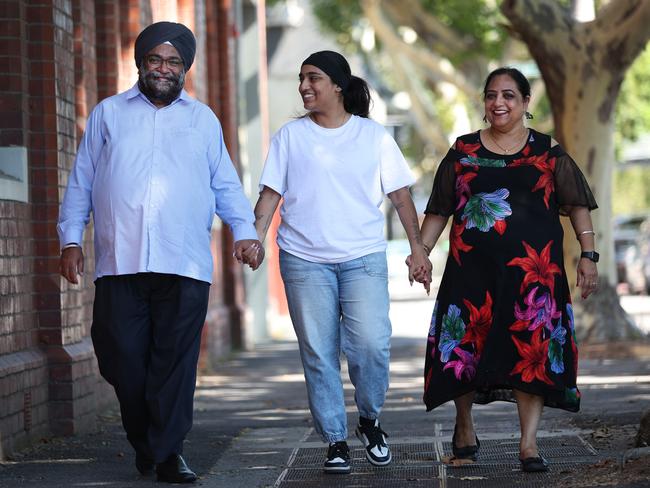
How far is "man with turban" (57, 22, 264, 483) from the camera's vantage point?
6703 mm

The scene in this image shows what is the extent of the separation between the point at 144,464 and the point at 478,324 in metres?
1.72

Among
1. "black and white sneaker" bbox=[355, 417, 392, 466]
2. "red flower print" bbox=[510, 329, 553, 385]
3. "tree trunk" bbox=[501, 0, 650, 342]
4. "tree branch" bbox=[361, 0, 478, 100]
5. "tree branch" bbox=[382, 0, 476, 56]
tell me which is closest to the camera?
"red flower print" bbox=[510, 329, 553, 385]

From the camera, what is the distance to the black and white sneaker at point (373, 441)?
23.5 ft

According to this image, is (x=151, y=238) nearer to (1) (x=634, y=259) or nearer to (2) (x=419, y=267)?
(2) (x=419, y=267)

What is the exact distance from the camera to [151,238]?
666 centimetres

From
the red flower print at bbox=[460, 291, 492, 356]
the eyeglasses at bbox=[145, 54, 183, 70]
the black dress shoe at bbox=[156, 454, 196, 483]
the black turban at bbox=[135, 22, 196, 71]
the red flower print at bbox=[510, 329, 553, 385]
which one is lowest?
the black dress shoe at bbox=[156, 454, 196, 483]

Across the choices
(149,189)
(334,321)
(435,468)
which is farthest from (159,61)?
(435,468)

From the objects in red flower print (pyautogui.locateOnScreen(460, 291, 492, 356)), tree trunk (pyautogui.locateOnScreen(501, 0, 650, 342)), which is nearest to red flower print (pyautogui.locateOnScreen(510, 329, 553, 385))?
red flower print (pyautogui.locateOnScreen(460, 291, 492, 356))

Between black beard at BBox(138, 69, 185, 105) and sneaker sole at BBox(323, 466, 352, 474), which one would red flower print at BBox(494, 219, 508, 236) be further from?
black beard at BBox(138, 69, 185, 105)

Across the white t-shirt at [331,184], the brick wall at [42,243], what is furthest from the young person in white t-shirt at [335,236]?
the brick wall at [42,243]

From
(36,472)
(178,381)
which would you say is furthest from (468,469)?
(36,472)

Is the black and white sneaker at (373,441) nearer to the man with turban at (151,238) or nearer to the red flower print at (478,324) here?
the red flower print at (478,324)

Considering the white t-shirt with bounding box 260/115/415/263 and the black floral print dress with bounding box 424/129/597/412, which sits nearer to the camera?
the black floral print dress with bounding box 424/129/597/412

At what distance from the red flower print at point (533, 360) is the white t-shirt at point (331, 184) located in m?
0.86
